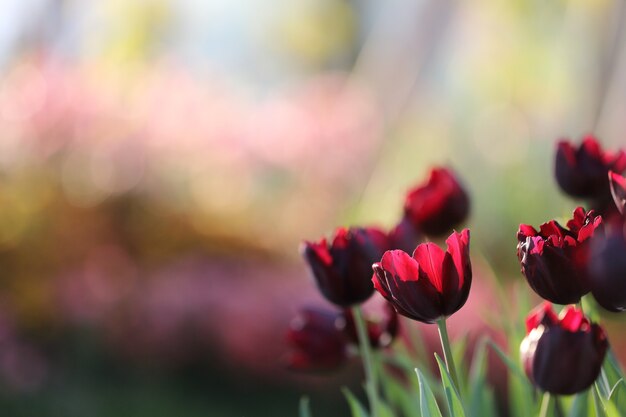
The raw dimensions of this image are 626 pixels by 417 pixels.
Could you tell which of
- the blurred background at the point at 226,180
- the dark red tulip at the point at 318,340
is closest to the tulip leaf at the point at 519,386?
the dark red tulip at the point at 318,340

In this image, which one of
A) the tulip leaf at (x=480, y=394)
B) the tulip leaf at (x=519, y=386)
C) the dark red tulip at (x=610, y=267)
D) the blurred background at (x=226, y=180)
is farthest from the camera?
the blurred background at (x=226, y=180)

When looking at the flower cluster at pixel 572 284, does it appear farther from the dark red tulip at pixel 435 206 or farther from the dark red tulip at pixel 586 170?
the dark red tulip at pixel 435 206

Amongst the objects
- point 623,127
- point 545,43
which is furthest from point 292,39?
point 623,127

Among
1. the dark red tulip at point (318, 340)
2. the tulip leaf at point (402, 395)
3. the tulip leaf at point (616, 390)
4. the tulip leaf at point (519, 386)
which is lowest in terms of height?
the tulip leaf at point (616, 390)

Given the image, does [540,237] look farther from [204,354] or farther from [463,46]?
[463,46]

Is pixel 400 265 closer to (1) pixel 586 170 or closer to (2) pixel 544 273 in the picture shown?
(2) pixel 544 273

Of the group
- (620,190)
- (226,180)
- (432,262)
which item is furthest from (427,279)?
(226,180)
